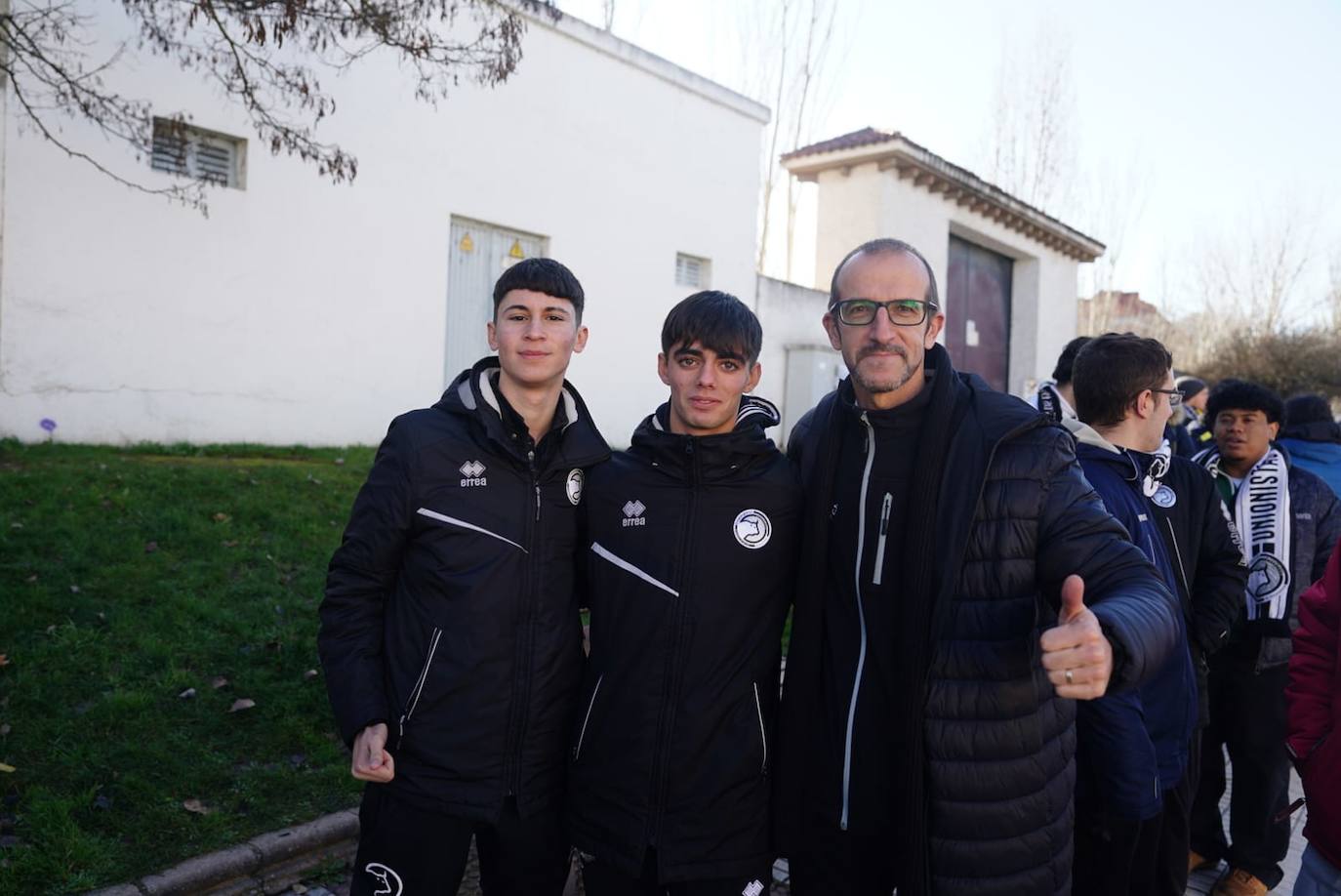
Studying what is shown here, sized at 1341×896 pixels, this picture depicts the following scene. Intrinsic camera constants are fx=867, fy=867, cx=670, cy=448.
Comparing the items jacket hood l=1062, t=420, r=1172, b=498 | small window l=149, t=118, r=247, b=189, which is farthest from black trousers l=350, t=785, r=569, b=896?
small window l=149, t=118, r=247, b=189

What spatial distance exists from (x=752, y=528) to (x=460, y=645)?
0.86 meters

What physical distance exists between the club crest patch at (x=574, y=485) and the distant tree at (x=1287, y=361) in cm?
2469

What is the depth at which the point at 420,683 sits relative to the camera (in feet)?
7.57

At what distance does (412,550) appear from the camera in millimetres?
2412

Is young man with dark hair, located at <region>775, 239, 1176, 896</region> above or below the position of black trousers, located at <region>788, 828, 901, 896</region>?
above

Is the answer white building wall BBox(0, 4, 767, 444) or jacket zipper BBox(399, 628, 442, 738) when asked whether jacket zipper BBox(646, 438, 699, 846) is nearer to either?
jacket zipper BBox(399, 628, 442, 738)


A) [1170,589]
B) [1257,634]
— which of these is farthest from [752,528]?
[1257,634]

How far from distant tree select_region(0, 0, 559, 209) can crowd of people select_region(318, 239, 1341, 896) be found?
4.35 meters

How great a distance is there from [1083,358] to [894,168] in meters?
14.8

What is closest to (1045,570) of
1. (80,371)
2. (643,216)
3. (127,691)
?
(127,691)

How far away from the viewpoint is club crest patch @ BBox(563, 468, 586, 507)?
2531 mm

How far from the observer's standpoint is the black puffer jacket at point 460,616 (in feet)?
7.57

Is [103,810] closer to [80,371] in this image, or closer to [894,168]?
[80,371]

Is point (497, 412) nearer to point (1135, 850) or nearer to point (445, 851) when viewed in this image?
point (445, 851)
